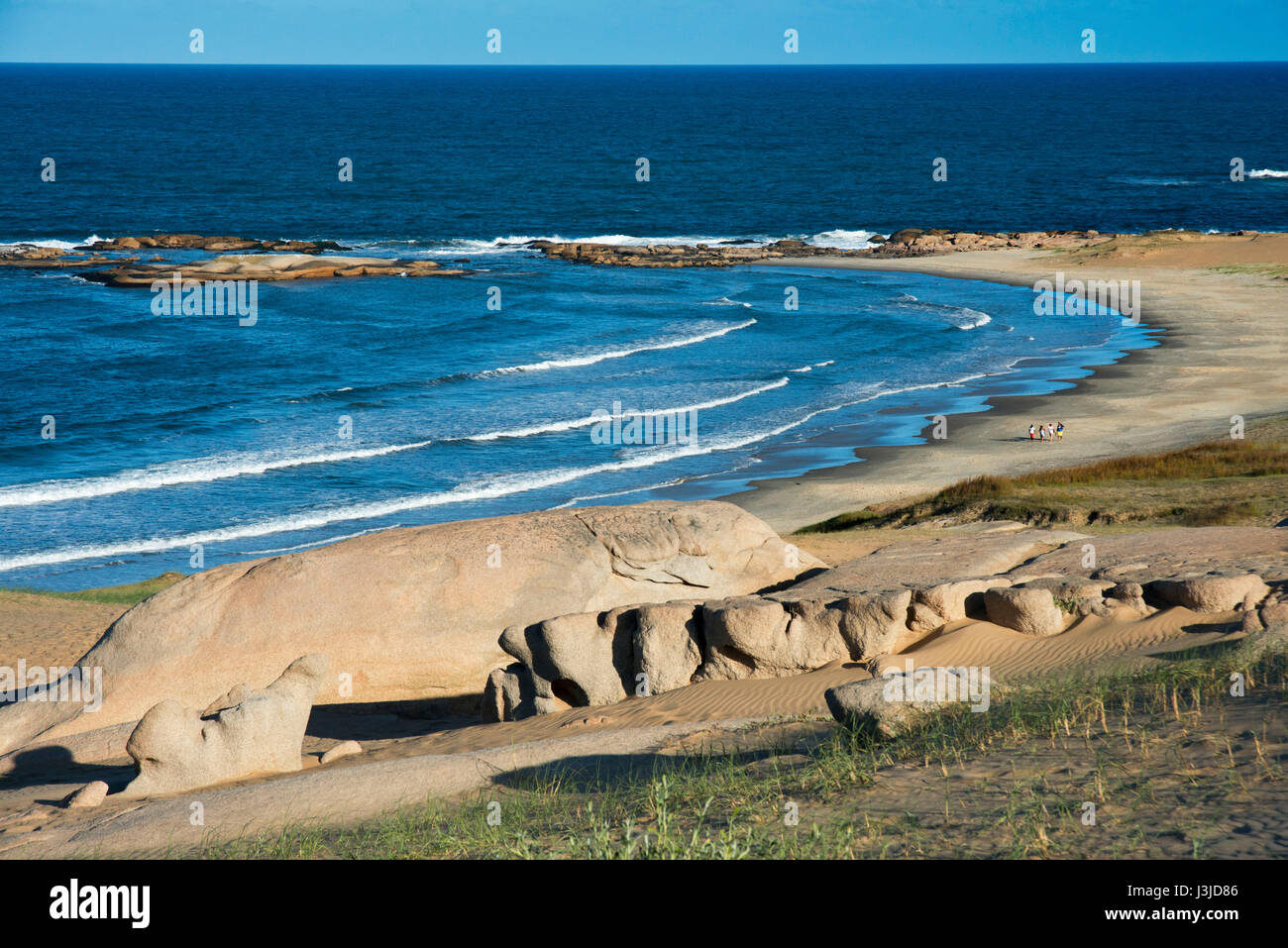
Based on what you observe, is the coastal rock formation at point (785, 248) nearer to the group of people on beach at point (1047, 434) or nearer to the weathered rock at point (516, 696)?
the group of people on beach at point (1047, 434)

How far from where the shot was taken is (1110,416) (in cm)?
3419

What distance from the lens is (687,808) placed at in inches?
311

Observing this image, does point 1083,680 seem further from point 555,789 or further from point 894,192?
point 894,192

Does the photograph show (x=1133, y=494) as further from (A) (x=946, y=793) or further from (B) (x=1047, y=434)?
(A) (x=946, y=793)

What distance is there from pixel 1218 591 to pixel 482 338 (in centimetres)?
3832

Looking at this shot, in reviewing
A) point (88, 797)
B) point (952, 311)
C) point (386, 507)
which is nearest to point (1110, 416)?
point (952, 311)

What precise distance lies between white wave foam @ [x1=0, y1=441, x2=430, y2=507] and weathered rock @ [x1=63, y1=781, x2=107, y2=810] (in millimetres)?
20040

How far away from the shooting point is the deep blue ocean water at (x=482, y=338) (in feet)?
95.2

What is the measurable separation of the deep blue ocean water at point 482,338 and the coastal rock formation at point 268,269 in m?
1.64

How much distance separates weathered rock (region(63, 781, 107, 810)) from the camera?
10.3 metres

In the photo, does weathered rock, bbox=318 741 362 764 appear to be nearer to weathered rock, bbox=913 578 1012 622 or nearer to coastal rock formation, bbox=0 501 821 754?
coastal rock formation, bbox=0 501 821 754

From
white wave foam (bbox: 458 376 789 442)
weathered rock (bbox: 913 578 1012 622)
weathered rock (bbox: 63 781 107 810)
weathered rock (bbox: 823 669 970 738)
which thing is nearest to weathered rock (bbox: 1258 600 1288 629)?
weathered rock (bbox: 913 578 1012 622)

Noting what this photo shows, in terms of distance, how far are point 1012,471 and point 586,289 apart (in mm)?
33532

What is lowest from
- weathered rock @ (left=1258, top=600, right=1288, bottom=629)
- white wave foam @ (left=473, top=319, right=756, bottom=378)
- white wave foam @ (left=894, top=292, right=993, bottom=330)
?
weathered rock @ (left=1258, top=600, right=1288, bottom=629)
